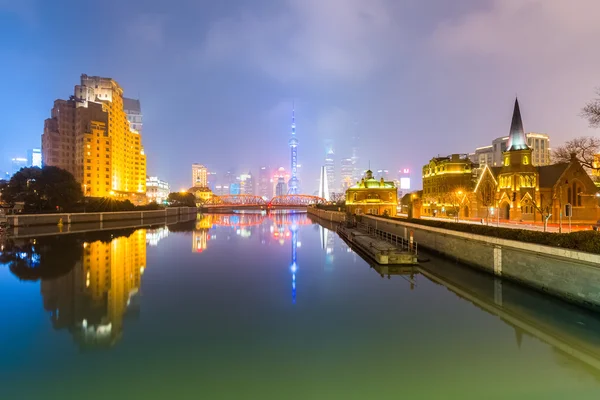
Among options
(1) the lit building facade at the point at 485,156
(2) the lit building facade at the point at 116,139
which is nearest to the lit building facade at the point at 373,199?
(2) the lit building facade at the point at 116,139

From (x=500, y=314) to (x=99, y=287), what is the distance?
69.4 feet

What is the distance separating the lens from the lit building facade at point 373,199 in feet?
295

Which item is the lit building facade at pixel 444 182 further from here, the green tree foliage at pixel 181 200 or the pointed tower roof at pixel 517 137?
the green tree foliage at pixel 181 200

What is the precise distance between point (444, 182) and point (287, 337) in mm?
71888

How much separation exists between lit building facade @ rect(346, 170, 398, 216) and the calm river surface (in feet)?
217

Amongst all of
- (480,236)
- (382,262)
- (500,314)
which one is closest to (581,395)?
(500,314)

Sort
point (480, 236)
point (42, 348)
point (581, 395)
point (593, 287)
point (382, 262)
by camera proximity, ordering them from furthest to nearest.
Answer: point (382, 262) → point (480, 236) → point (593, 287) → point (42, 348) → point (581, 395)

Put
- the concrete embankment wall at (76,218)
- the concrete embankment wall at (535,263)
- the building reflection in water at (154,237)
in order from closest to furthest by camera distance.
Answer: the concrete embankment wall at (535,263) < the building reflection in water at (154,237) < the concrete embankment wall at (76,218)

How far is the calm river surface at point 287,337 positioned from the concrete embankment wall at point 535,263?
826 mm

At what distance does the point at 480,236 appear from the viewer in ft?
78.8

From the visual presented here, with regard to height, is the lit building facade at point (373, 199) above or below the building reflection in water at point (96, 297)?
above

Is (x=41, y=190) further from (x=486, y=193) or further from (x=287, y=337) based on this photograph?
(x=486, y=193)

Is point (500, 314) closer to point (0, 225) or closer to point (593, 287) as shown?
point (593, 287)

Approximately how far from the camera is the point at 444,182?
76812mm
